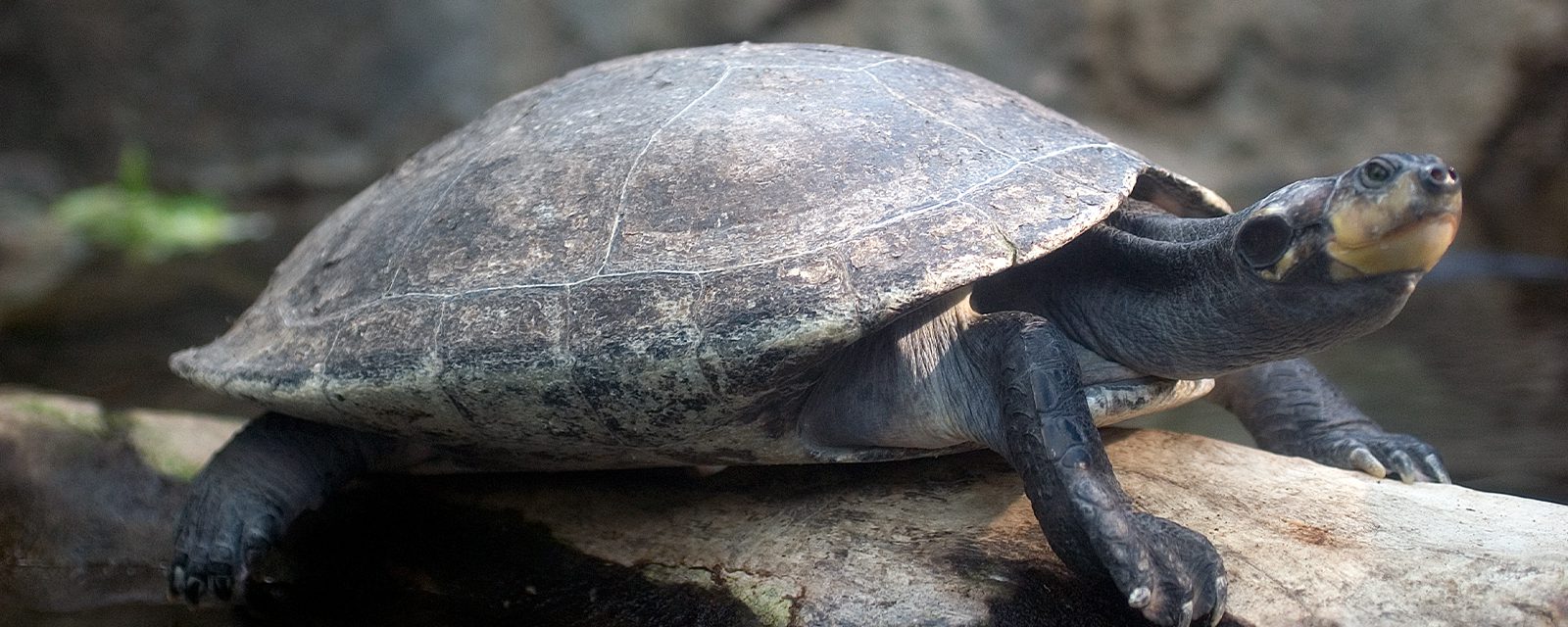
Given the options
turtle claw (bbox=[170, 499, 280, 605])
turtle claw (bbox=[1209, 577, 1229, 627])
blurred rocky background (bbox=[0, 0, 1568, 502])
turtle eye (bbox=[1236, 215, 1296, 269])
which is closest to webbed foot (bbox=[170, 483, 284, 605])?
turtle claw (bbox=[170, 499, 280, 605])

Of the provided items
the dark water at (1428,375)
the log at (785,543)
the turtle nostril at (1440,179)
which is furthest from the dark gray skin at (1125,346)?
the dark water at (1428,375)

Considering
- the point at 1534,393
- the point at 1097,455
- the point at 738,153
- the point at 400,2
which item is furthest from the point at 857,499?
the point at 400,2

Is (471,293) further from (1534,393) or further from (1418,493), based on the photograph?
(1534,393)

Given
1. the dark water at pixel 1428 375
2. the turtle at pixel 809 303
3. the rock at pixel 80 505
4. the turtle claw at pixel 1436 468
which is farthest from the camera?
the dark water at pixel 1428 375

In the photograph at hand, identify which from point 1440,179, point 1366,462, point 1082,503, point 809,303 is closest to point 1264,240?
point 1440,179

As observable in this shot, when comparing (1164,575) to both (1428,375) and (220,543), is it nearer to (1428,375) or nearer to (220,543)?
(220,543)

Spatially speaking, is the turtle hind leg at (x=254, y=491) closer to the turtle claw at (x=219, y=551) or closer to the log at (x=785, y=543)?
the turtle claw at (x=219, y=551)
